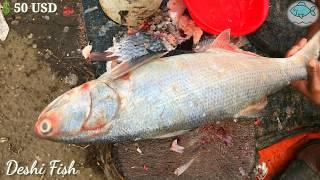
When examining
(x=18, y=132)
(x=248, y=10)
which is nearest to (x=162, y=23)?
(x=248, y=10)

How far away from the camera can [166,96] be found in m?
2.79

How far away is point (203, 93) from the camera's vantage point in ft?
9.44

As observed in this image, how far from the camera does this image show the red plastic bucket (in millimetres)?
3572

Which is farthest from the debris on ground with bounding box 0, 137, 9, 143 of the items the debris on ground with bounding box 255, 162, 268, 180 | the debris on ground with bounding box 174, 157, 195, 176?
the debris on ground with bounding box 255, 162, 268, 180

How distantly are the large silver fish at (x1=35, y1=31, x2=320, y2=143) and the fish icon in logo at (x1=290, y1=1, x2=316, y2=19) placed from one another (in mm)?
784

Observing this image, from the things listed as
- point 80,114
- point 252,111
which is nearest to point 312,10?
point 252,111

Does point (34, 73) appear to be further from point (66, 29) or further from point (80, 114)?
point (80, 114)

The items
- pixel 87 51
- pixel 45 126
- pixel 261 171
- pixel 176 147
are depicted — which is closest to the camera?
pixel 45 126

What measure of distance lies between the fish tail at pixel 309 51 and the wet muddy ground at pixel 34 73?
1.60m

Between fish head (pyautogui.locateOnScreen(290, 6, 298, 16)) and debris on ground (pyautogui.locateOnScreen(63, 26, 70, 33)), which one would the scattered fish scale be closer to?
debris on ground (pyautogui.locateOnScreen(63, 26, 70, 33))

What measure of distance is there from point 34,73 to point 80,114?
149 cm

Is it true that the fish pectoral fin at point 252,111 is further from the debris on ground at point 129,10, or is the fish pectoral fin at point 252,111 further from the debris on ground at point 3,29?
the debris on ground at point 3,29

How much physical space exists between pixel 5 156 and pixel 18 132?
21 cm

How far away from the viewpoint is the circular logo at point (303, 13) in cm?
384
